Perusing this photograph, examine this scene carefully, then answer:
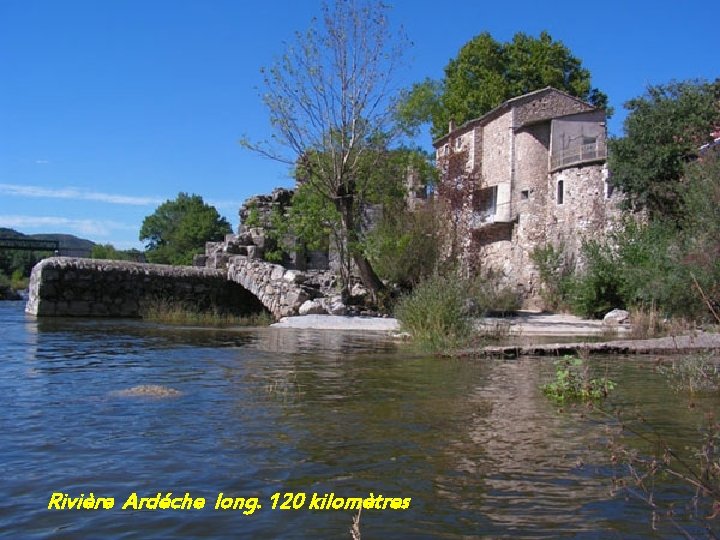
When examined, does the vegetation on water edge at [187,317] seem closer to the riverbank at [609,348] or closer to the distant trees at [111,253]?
the riverbank at [609,348]

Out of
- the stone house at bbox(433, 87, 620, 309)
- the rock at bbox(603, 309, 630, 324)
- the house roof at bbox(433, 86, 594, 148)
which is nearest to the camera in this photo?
the rock at bbox(603, 309, 630, 324)

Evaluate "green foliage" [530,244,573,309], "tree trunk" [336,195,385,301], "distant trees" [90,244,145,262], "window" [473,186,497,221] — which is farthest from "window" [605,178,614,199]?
"distant trees" [90,244,145,262]

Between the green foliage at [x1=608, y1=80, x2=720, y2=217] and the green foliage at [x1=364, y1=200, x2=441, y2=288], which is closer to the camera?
the green foliage at [x1=364, y1=200, x2=441, y2=288]

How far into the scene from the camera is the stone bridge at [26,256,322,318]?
69.5 ft

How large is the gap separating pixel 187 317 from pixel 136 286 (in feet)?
9.48

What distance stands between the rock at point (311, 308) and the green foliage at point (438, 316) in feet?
25.9

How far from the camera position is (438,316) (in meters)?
11.8

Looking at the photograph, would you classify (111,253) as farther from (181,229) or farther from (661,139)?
(661,139)

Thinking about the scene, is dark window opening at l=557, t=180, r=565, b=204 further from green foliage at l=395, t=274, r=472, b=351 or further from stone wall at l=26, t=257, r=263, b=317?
green foliage at l=395, t=274, r=472, b=351

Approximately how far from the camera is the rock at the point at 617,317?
1994 centimetres

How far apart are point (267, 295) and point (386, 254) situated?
3.70m

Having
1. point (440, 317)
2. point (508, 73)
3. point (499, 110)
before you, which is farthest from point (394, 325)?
point (508, 73)

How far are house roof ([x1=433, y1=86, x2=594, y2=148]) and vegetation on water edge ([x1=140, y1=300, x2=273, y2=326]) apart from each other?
2077 cm

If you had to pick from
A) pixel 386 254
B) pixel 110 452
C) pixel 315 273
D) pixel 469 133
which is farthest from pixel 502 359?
pixel 469 133
